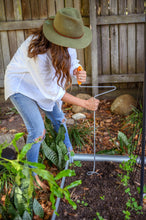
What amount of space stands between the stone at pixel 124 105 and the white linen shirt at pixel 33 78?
181 centimetres

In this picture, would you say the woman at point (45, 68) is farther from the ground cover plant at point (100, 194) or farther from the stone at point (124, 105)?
the stone at point (124, 105)

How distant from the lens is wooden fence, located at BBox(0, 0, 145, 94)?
378cm

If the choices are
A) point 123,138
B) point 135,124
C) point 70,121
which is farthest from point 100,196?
point 70,121

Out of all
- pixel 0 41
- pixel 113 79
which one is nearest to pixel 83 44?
pixel 113 79

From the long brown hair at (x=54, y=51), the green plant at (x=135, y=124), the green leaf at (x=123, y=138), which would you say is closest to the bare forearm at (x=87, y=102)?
the long brown hair at (x=54, y=51)

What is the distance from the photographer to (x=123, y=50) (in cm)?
399

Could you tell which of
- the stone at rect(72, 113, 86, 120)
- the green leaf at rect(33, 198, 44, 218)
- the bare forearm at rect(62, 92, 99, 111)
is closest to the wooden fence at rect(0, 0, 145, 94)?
the stone at rect(72, 113, 86, 120)

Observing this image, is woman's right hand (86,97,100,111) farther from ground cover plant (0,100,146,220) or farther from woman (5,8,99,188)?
ground cover plant (0,100,146,220)

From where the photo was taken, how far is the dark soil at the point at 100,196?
1.65m

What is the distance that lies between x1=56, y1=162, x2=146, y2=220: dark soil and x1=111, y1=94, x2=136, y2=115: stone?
1.68 metres

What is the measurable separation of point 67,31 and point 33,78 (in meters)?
0.46

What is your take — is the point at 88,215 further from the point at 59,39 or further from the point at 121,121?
the point at 121,121

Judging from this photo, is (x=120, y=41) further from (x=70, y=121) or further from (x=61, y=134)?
(x=61, y=134)

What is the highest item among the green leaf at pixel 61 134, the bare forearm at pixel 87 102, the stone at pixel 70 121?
the bare forearm at pixel 87 102
